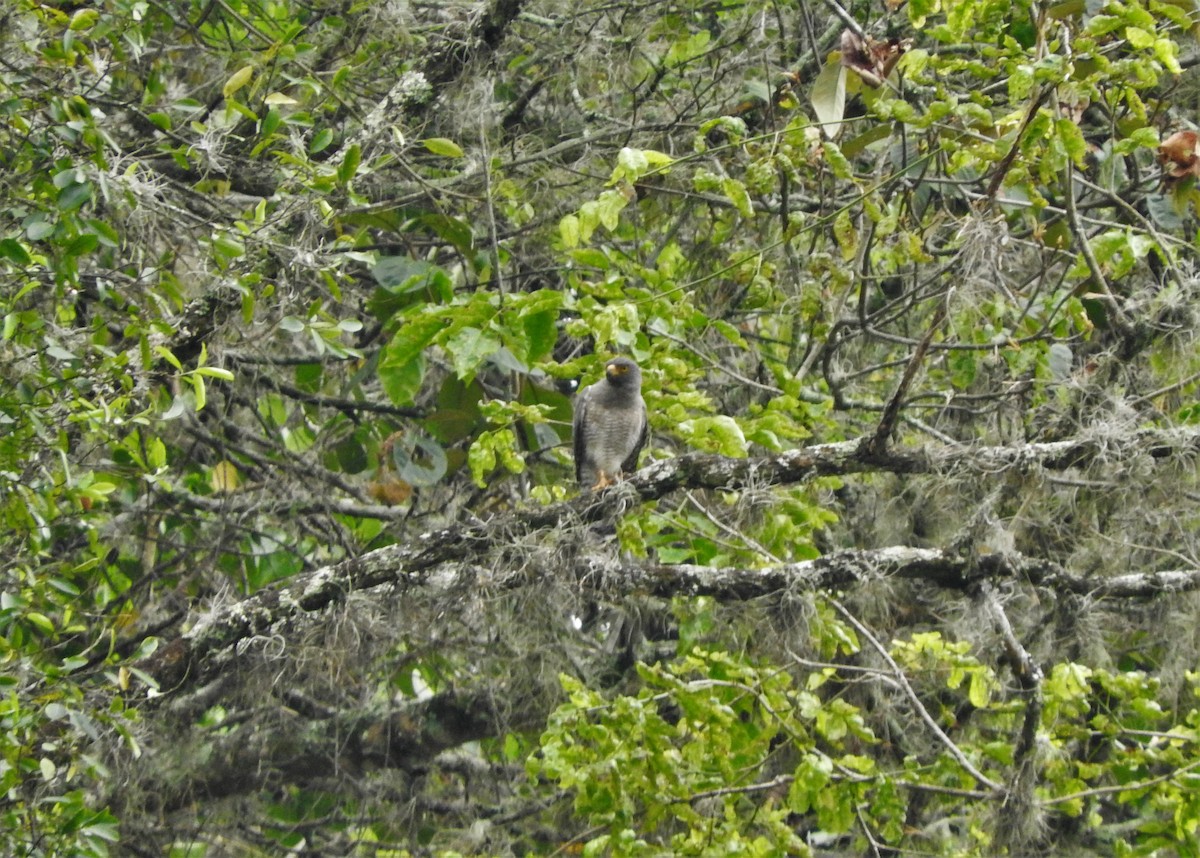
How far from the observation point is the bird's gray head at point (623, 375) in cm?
522

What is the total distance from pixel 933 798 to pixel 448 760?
1.71 metres

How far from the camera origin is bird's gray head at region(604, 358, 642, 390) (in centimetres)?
522

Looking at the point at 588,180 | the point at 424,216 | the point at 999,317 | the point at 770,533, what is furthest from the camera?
the point at 588,180

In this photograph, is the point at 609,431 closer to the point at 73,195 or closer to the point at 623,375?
the point at 623,375

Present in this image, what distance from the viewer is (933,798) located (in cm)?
446

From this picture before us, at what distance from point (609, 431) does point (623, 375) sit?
24 centimetres

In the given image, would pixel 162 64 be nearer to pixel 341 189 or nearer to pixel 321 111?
pixel 321 111

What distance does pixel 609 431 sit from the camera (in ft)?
17.3

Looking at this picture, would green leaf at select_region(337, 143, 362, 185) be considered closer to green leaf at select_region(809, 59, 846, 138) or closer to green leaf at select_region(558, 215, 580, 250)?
green leaf at select_region(558, 215, 580, 250)

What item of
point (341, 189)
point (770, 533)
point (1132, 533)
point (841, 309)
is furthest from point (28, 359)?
point (1132, 533)

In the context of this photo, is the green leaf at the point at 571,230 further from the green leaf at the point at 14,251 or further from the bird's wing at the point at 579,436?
the bird's wing at the point at 579,436

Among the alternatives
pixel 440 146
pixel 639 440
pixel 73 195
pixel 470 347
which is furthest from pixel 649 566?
pixel 639 440

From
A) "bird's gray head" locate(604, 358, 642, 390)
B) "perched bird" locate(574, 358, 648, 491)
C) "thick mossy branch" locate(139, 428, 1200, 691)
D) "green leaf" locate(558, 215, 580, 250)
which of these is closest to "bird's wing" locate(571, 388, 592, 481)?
"perched bird" locate(574, 358, 648, 491)

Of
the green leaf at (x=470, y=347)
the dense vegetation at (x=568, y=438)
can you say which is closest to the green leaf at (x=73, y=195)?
the dense vegetation at (x=568, y=438)
